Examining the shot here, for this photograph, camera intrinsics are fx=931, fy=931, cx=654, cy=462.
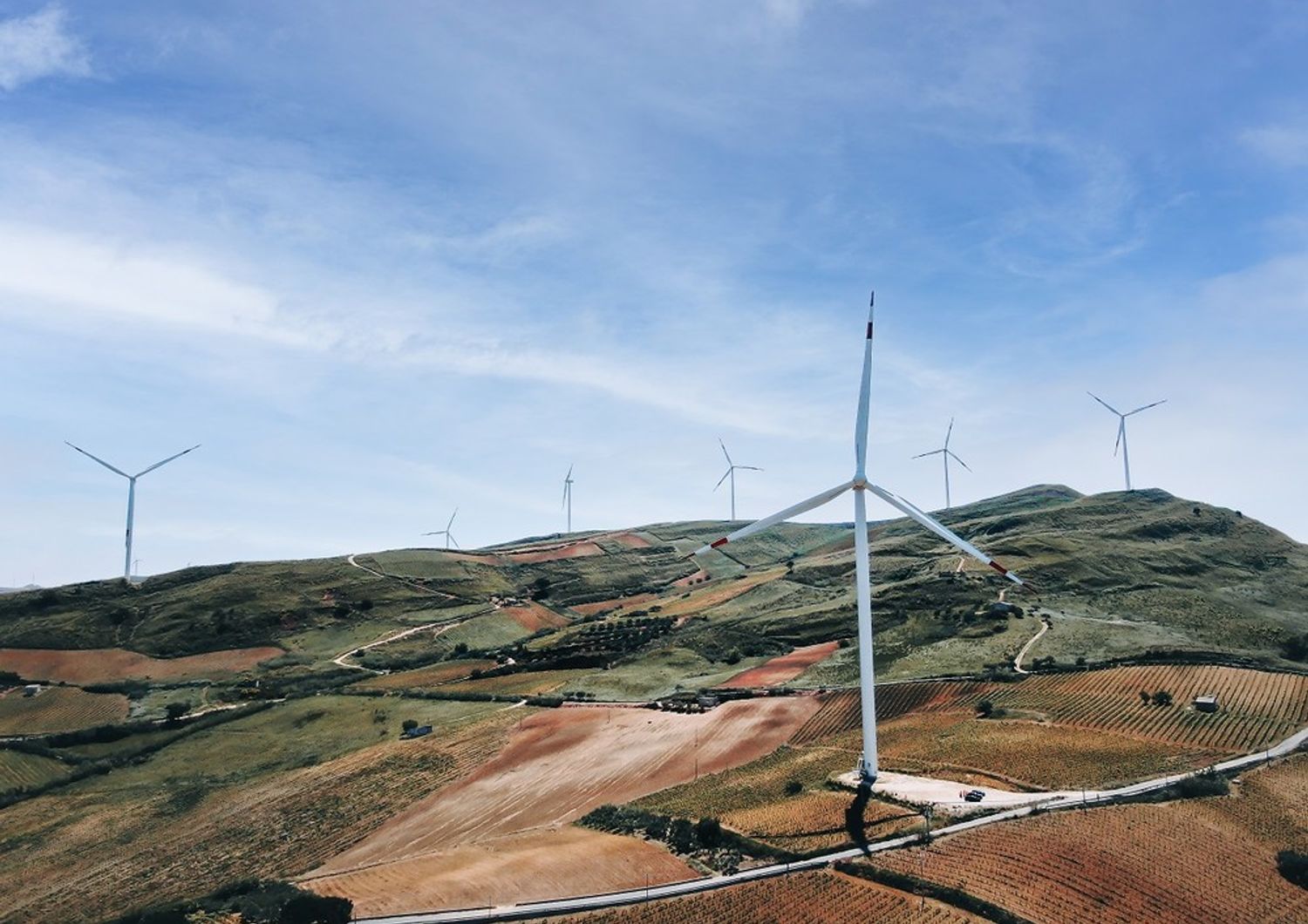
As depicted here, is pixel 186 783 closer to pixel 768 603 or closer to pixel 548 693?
pixel 548 693

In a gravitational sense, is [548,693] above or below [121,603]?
below

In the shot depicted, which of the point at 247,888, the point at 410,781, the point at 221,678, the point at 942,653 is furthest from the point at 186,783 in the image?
the point at 942,653

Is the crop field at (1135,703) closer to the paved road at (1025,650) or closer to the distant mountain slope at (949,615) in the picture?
the paved road at (1025,650)

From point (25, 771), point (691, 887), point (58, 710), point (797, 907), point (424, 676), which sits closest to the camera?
point (797, 907)

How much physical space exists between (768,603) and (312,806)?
115 m

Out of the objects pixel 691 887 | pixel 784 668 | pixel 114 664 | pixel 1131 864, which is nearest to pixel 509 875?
pixel 691 887

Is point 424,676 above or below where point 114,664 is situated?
below

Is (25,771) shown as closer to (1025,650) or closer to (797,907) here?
(797,907)

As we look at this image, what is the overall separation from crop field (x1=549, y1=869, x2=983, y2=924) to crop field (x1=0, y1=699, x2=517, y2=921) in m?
33.5

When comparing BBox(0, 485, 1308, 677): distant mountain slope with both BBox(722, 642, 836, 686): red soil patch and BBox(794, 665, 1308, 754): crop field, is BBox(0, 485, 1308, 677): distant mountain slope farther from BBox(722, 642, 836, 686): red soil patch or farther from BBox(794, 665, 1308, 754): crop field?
BBox(794, 665, 1308, 754): crop field

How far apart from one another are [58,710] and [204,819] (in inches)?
2730

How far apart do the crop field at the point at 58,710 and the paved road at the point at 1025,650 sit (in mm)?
126174

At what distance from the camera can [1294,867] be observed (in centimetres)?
6016

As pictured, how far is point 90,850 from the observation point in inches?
3351
